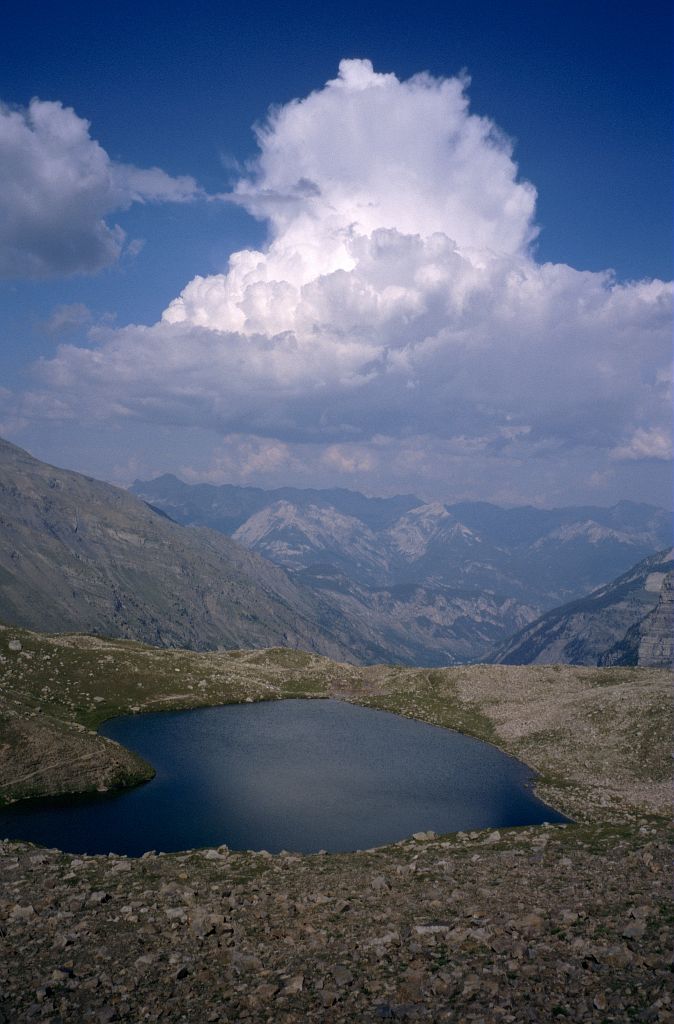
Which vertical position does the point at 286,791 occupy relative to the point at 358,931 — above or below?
below

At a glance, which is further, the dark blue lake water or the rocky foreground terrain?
the dark blue lake water

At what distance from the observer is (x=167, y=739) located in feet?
255

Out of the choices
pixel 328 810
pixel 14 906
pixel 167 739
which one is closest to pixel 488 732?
pixel 328 810

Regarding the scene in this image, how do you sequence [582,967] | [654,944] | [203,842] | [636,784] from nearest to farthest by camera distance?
[582,967]
[654,944]
[203,842]
[636,784]

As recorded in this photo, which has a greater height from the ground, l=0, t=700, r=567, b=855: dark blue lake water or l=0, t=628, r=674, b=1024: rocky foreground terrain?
l=0, t=628, r=674, b=1024: rocky foreground terrain

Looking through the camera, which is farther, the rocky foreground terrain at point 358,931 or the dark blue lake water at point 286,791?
the dark blue lake water at point 286,791

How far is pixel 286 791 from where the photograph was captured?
57750 millimetres

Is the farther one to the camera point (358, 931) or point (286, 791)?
point (286, 791)

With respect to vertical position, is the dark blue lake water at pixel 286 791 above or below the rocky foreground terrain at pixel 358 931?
below

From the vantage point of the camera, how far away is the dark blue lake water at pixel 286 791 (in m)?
46.3

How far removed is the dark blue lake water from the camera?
4631 cm

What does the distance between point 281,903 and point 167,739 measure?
190 ft

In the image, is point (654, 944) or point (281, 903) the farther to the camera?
point (281, 903)

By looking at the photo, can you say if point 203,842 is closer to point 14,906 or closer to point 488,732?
point 14,906
